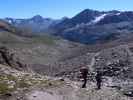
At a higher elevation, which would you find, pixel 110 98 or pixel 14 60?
pixel 14 60

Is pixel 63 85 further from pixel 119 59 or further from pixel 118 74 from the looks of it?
pixel 119 59

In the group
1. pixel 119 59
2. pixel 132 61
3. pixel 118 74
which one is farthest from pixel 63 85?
pixel 119 59

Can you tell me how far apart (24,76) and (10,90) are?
7057 mm

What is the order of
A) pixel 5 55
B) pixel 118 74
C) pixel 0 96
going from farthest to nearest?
pixel 118 74
pixel 5 55
pixel 0 96

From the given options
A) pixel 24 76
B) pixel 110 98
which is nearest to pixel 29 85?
pixel 24 76

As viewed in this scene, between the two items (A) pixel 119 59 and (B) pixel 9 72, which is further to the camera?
(A) pixel 119 59

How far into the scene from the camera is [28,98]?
36.7 metres

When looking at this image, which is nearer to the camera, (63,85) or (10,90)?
(10,90)

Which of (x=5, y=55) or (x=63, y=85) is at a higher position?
(x=5, y=55)

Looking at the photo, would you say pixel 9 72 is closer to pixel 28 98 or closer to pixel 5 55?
pixel 28 98

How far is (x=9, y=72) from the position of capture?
46125 mm

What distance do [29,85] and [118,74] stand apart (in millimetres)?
55047

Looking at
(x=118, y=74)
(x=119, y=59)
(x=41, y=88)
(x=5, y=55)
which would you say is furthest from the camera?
(x=119, y=59)

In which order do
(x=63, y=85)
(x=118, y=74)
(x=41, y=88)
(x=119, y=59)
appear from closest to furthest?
(x=41, y=88), (x=63, y=85), (x=118, y=74), (x=119, y=59)
